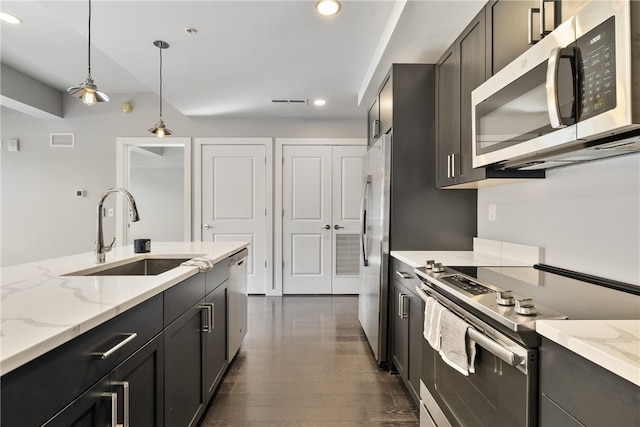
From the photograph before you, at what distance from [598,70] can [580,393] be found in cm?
88

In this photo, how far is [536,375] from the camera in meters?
0.84

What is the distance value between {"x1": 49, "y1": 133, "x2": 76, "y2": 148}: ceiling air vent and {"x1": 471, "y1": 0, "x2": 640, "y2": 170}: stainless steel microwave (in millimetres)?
5091

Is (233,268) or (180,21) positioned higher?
(180,21)

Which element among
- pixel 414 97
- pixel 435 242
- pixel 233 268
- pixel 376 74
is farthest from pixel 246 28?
pixel 435 242

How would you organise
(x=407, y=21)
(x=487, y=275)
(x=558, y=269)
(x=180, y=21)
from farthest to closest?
(x=180, y=21), (x=407, y=21), (x=558, y=269), (x=487, y=275)

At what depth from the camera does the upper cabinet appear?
1.48 meters

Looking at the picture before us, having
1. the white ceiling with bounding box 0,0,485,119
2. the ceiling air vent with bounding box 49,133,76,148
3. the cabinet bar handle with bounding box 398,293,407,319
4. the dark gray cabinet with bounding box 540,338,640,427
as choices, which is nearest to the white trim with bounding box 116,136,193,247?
the ceiling air vent with bounding box 49,133,76,148

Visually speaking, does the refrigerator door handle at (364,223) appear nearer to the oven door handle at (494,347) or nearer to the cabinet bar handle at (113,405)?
the oven door handle at (494,347)

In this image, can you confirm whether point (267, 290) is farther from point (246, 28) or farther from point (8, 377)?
point (8, 377)

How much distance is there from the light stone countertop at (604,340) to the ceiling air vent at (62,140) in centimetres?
544

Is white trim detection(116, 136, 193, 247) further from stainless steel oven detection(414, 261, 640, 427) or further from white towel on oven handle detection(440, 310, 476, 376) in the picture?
white towel on oven handle detection(440, 310, 476, 376)

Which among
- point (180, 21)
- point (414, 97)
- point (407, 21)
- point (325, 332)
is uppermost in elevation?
point (180, 21)

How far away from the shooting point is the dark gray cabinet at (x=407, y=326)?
5.98 ft

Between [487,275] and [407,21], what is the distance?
1567 mm
